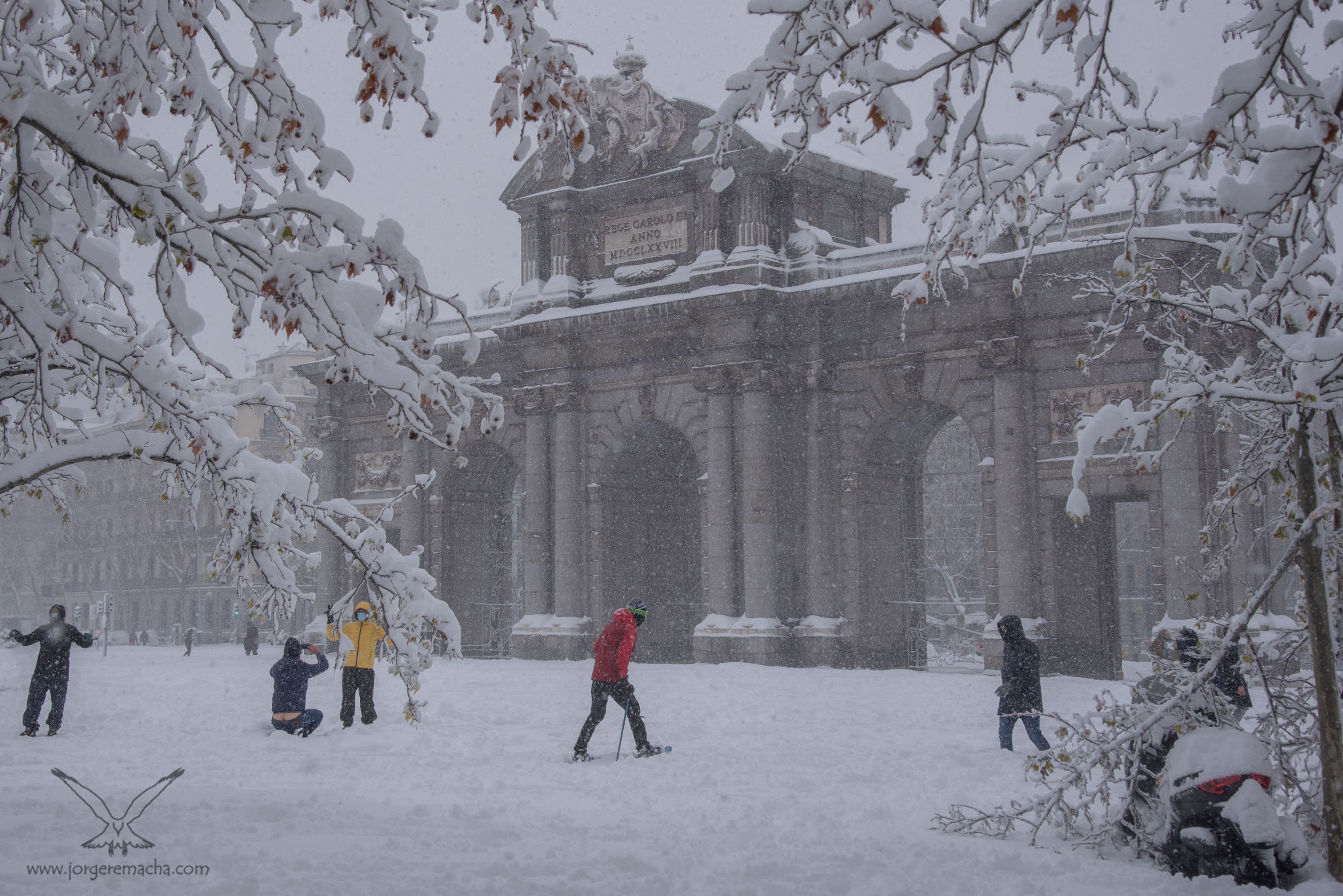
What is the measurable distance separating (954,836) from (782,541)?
63.4 ft

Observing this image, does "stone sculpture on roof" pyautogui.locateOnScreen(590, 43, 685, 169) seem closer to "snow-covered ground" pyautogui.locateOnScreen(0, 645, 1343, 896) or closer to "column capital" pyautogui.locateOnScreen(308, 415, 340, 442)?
"column capital" pyautogui.locateOnScreen(308, 415, 340, 442)

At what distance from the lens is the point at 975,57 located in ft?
17.7

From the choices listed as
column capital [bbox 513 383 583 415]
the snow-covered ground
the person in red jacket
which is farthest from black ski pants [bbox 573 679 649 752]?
column capital [bbox 513 383 583 415]

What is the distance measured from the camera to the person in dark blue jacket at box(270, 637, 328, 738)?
13.8m

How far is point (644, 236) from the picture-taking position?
30.2m

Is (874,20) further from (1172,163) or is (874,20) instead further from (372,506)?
(372,506)

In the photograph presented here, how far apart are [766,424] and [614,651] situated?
51.0 ft

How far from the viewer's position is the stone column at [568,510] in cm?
2986

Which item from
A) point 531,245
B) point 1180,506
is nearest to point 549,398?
point 531,245

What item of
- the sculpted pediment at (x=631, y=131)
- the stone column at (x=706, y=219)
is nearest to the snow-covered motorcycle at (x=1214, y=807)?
the stone column at (x=706, y=219)

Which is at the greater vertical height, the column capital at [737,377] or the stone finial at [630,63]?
the stone finial at [630,63]

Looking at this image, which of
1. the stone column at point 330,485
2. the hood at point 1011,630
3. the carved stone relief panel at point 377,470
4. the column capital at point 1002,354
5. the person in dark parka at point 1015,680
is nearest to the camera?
the person in dark parka at point 1015,680

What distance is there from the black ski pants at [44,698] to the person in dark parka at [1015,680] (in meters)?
10.4

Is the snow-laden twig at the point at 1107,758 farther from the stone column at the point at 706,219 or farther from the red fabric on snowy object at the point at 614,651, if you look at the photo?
the stone column at the point at 706,219
